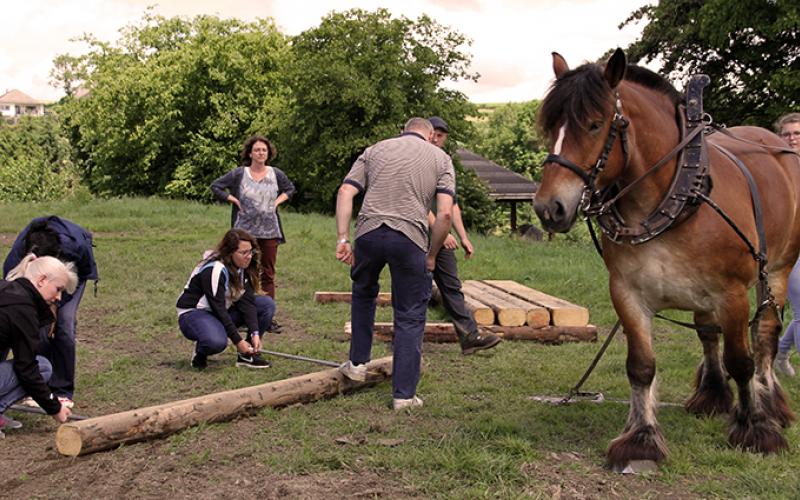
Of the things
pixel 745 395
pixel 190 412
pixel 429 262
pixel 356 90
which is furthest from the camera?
pixel 356 90

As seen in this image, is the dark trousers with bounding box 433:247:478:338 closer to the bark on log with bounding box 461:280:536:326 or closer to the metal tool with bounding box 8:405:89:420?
the bark on log with bounding box 461:280:536:326

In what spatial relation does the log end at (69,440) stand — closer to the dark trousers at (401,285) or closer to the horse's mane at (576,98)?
the dark trousers at (401,285)

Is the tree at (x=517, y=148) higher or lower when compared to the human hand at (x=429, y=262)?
higher

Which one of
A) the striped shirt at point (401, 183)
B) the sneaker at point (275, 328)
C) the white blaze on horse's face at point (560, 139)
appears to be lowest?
the sneaker at point (275, 328)

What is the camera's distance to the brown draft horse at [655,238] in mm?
4148

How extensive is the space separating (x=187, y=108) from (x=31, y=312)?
129 ft

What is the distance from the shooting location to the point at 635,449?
4.46 m

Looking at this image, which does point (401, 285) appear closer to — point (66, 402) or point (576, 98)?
point (576, 98)

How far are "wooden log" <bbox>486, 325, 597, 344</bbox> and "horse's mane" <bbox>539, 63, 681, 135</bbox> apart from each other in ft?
14.5

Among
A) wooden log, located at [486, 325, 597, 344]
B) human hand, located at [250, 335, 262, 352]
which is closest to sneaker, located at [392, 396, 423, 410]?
human hand, located at [250, 335, 262, 352]

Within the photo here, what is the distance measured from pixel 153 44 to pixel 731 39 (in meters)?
33.5

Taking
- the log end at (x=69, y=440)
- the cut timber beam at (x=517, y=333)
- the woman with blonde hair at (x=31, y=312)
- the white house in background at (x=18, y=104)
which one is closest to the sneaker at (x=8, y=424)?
the woman with blonde hair at (x=31, y=312)

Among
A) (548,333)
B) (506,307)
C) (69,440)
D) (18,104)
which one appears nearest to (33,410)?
(69,440)

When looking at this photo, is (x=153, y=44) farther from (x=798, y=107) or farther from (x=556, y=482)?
(x=556, y=482)
